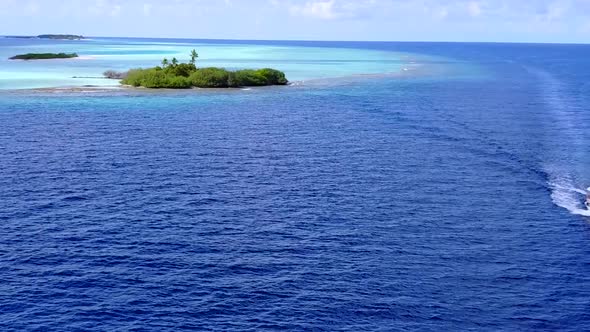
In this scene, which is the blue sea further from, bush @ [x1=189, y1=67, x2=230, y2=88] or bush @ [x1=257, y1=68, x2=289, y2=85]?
bush @ [x1=257, y1=68, x2=289, y2=85]

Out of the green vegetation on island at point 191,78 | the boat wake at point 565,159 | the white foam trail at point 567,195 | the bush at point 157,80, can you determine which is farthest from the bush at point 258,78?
the white foam trail at point 567,195

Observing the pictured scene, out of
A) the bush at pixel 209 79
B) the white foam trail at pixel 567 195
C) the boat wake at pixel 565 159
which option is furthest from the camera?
the bush at pixel 209 79

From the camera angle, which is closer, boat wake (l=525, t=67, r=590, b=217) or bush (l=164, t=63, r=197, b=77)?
boat wake (l=525, t=67, r=590, b=217)

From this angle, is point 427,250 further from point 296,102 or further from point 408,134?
point 296,102

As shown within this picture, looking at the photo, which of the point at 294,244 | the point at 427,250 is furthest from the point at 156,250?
the point at 427,250

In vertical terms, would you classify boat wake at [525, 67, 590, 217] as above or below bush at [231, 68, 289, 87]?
below

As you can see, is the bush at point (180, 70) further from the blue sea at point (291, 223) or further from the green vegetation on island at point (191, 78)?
the blue sea at point (291, 223)

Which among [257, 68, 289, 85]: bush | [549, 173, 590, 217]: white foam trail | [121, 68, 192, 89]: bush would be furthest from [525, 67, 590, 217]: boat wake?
[121, 68, 192, 89]: bush
